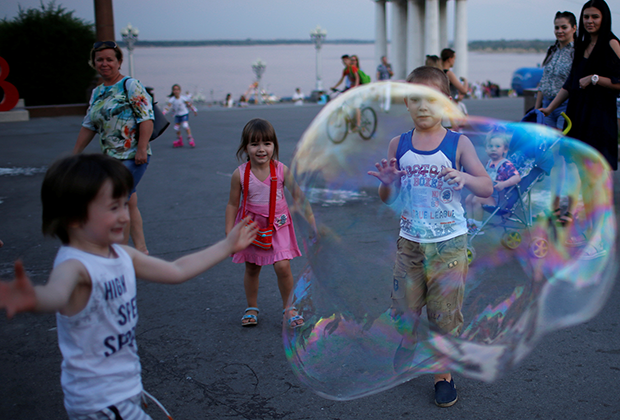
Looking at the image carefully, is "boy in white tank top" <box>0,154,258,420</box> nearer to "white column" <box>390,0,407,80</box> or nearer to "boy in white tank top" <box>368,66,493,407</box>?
"boy in white tank top" <box>368,66,493,407</box>

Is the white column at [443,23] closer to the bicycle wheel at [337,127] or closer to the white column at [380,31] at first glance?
the white column at [380,31]

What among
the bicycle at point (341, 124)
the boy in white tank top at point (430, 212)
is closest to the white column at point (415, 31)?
the bicycle at point (341, 124)

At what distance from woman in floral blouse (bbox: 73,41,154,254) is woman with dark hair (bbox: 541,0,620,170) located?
12.3ft

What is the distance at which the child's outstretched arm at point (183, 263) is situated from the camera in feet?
5.97

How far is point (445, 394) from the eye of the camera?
2621mm

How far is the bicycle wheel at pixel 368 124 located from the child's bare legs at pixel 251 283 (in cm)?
123

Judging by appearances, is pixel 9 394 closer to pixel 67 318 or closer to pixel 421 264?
pixel 67 318

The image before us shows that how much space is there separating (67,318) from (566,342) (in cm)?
280

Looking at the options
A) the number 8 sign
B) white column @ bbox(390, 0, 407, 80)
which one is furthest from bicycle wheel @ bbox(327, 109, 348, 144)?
white column @ bbox(390, 0, 407, 80)

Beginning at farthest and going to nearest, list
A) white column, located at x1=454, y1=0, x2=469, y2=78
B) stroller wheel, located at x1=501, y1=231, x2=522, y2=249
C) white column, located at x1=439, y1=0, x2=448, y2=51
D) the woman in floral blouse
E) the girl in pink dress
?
white column, located at x1=439, y1=0, x2=448, y2=51 < white column, located at x1=454, y1=0, x2=469, y2=78 < the woman in floral blouse < stroller wheel, located at x1=501, y1=231, x2=522, y2=249 < the girl in pink dress

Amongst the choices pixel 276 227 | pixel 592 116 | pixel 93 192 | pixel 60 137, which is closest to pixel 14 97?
pixel 276 227

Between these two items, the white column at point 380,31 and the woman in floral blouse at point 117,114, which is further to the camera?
the white column at point 380,31

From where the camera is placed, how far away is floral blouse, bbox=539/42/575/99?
5.39 metres

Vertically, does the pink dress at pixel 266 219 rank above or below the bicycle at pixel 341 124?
below
